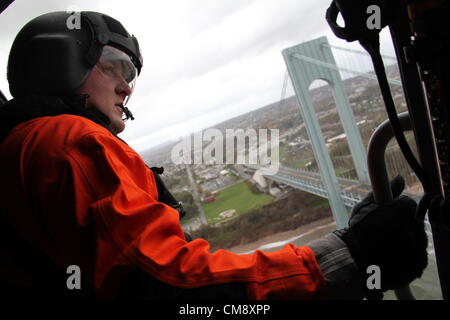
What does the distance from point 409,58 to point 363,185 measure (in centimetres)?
195

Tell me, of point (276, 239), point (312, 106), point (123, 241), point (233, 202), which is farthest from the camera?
point (312, 106)

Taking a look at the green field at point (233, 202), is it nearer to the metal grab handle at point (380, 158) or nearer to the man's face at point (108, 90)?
the man's face at point (108, 90)

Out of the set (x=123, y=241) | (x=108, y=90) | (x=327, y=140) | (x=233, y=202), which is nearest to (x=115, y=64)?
(x=108, y=90)

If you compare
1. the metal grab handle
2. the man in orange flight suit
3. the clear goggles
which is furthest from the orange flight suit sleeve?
the clear goggles

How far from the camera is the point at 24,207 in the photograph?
60 centimetres

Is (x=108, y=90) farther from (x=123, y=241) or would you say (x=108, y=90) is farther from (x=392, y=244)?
(x=392, y=244)

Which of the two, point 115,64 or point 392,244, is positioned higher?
point 115,64

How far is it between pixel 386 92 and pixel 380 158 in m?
0.16

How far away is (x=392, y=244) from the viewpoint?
1.77 ft

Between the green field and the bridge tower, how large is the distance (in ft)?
1.99

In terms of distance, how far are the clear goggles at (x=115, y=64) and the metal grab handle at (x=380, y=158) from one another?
82 centimetres

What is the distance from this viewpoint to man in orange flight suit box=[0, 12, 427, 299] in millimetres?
490

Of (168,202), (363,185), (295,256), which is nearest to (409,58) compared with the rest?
(295,256)
